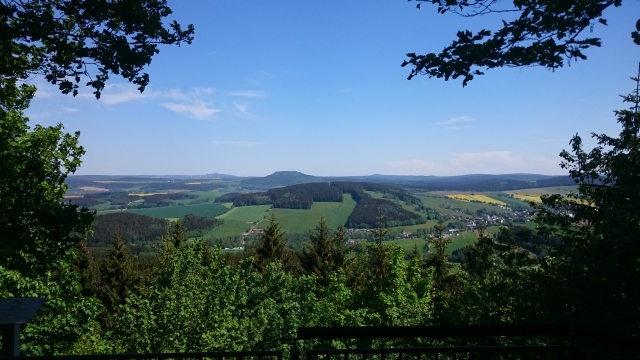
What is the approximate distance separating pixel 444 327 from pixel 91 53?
212 inches

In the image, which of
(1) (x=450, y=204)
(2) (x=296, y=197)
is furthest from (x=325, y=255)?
(2) (x=296, y=197)

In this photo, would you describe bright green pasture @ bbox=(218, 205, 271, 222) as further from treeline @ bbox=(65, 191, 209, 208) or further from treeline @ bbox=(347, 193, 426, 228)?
treeline @ bbox=(347, 193, 426, 228)

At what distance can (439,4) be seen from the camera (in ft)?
11.6

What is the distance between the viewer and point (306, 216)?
100m

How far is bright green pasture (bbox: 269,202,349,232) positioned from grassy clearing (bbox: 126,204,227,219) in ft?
52.2

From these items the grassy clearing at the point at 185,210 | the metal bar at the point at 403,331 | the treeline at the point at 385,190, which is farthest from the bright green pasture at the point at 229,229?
the metal bar at the point at 403,331

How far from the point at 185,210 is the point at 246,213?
15.9 m

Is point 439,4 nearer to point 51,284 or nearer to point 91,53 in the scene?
point 91,53

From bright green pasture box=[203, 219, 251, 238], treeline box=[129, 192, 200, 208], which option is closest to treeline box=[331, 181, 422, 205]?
bright green pasture box=[203, 219, 251, 238]

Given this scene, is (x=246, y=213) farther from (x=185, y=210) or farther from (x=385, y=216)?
(x=385, y=216)

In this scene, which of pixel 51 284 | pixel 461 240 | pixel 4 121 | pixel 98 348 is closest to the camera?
pixel 4 121

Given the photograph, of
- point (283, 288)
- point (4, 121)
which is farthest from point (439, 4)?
point (283, 288)

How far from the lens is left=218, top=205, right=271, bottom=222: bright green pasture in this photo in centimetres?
9962

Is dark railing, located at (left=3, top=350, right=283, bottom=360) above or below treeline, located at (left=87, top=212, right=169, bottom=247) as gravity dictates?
above
